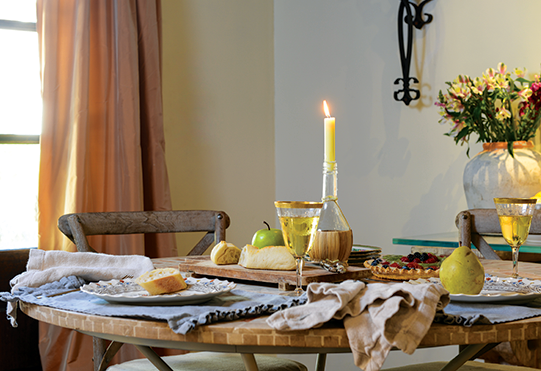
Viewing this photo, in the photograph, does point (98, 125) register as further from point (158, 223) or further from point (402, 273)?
point (402, 273)

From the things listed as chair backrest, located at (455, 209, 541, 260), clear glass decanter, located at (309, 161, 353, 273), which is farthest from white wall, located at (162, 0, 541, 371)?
clear glass decanter, located at (309, 161, 353, 273)

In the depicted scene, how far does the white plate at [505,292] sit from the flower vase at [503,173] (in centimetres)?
98

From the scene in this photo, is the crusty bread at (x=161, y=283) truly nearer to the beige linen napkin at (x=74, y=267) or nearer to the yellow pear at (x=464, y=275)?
the beige linen napkin at (x=74, y=267)

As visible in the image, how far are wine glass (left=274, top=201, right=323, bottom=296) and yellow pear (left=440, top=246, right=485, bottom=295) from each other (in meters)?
0.23

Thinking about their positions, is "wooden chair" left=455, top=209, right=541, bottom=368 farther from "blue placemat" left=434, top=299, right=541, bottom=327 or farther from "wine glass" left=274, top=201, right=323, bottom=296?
"wine glass" left=274, top=201, right=323, bottom=296

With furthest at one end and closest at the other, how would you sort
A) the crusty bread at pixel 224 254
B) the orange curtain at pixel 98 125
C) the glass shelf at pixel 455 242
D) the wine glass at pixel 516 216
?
the orange curtain at pixel 98 125 → the glass shelf at pixel 455 242 → the crusty bread at pixel 224 254 → the wine glass at pixel 516 216

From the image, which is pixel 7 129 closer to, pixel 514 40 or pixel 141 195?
pixel 141 195

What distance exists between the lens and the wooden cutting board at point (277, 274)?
98cm

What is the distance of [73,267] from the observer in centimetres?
109

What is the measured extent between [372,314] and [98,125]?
215cm

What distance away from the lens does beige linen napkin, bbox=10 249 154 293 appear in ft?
3.40

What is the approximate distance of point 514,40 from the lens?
85.4 inches

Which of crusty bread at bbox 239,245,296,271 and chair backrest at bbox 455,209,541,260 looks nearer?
crusty bread at bbox 239,245,296,271

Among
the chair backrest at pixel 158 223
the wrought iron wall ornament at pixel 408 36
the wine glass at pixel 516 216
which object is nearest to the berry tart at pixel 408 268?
the wine glass at pixel 516 216
